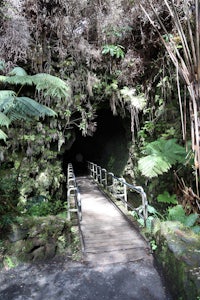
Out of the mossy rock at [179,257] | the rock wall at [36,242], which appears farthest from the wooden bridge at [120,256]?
the rock wall at [36,242]

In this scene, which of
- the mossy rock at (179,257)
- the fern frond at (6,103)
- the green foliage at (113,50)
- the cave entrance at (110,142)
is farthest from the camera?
the cave entrance at (110,142)

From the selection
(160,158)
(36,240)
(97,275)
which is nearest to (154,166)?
(160,158)

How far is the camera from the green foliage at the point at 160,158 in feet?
16.9

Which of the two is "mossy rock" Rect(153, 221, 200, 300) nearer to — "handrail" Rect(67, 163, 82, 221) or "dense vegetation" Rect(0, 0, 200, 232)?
"handrail" Rect(67, 163, 82, 221)

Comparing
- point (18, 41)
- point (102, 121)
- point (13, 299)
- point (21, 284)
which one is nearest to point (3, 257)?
point (21, 284)

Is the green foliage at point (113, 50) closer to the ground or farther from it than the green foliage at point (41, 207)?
farther from it

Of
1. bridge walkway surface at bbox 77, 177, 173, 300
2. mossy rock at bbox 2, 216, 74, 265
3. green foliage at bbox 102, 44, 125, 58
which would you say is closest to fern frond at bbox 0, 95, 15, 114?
mossy rock at bbox 2, 216, 74, 265

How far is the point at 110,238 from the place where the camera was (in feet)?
13.1

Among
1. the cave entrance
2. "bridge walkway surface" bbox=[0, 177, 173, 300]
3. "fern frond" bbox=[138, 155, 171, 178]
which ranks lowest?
"bridge walkway surface" bbox=[0, 177, 173, 300]

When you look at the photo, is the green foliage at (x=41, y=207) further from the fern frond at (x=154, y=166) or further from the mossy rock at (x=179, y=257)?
the mossy rock at (x=179, y=257)

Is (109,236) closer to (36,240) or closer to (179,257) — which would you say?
(36,240)

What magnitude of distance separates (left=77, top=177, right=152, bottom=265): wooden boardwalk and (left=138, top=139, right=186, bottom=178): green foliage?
1252mm

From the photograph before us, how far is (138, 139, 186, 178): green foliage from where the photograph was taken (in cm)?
514

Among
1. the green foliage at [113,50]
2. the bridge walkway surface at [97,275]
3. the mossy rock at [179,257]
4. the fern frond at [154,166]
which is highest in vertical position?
the green foliage at [113,50]
